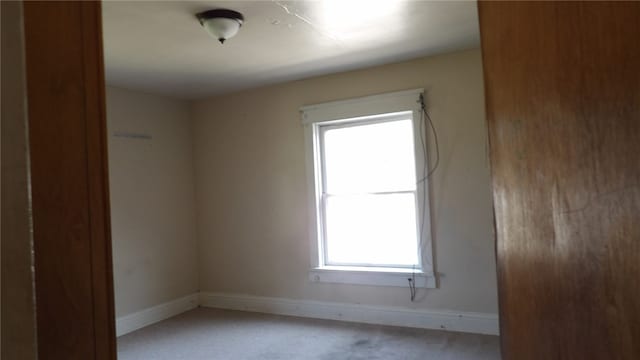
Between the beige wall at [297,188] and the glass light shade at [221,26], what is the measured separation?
172 cm

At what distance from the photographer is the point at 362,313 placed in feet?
14.1

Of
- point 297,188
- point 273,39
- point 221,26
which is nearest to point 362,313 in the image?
point 297,188

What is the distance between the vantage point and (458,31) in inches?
129

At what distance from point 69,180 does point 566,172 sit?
0.99 metres

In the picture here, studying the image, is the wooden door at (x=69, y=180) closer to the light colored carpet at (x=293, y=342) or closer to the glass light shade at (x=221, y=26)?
the glass light shade at (x=221, y=26)

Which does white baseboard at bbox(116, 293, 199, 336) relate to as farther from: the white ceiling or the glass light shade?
the glass light shade

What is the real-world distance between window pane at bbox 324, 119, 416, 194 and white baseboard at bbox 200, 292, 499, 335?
1.11 metres

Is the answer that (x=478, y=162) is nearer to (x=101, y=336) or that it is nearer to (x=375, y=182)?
(x=375, y=182)

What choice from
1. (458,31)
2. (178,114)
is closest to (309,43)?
(458,31)

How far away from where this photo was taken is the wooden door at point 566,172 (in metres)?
0.82

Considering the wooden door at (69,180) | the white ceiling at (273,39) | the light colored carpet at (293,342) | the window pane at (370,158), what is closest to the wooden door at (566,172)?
the wooden door at (69,180)

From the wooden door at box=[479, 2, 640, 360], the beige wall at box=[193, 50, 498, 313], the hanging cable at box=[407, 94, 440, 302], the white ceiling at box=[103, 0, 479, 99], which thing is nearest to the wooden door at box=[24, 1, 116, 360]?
the wooden door at box=[479, 2, 640, 360]

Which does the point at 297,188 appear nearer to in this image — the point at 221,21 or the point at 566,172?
the point at 221,21

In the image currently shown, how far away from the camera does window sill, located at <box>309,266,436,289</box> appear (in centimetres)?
403
